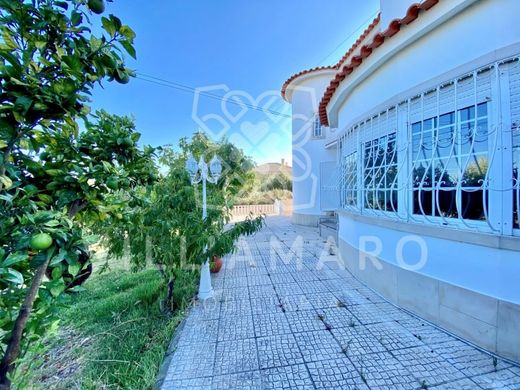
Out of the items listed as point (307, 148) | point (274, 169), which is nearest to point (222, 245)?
point (307, 148)

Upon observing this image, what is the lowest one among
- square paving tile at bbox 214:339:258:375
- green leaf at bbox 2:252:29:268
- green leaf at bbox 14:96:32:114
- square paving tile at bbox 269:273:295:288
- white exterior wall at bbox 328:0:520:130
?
square paving tile at bbox 214:339:258:375

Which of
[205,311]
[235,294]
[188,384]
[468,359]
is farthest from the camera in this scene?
[235,294]

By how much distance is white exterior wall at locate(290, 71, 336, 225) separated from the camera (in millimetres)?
12430

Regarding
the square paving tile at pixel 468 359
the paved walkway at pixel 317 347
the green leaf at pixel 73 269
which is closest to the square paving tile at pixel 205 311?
the paved walkway at pixel 317 347

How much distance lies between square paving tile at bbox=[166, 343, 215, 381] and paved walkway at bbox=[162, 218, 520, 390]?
11 millimetres

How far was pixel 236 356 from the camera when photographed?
298cm

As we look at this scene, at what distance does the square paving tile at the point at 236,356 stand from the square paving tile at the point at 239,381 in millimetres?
71

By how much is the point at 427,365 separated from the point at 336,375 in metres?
1.05

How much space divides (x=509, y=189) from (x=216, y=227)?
12.7 feet

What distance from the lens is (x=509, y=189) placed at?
2.65 metres

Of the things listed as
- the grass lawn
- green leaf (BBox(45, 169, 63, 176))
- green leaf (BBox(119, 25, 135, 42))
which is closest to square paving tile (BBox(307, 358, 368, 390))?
the grass lawn

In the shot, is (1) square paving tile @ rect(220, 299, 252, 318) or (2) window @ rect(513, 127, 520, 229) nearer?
(2) window @ rect(513, 127, 520, 229)

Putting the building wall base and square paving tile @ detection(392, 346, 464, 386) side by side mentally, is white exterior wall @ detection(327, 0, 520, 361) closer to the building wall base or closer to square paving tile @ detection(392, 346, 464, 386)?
the building wall base

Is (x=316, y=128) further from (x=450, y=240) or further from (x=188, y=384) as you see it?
(x=188, y=384)
